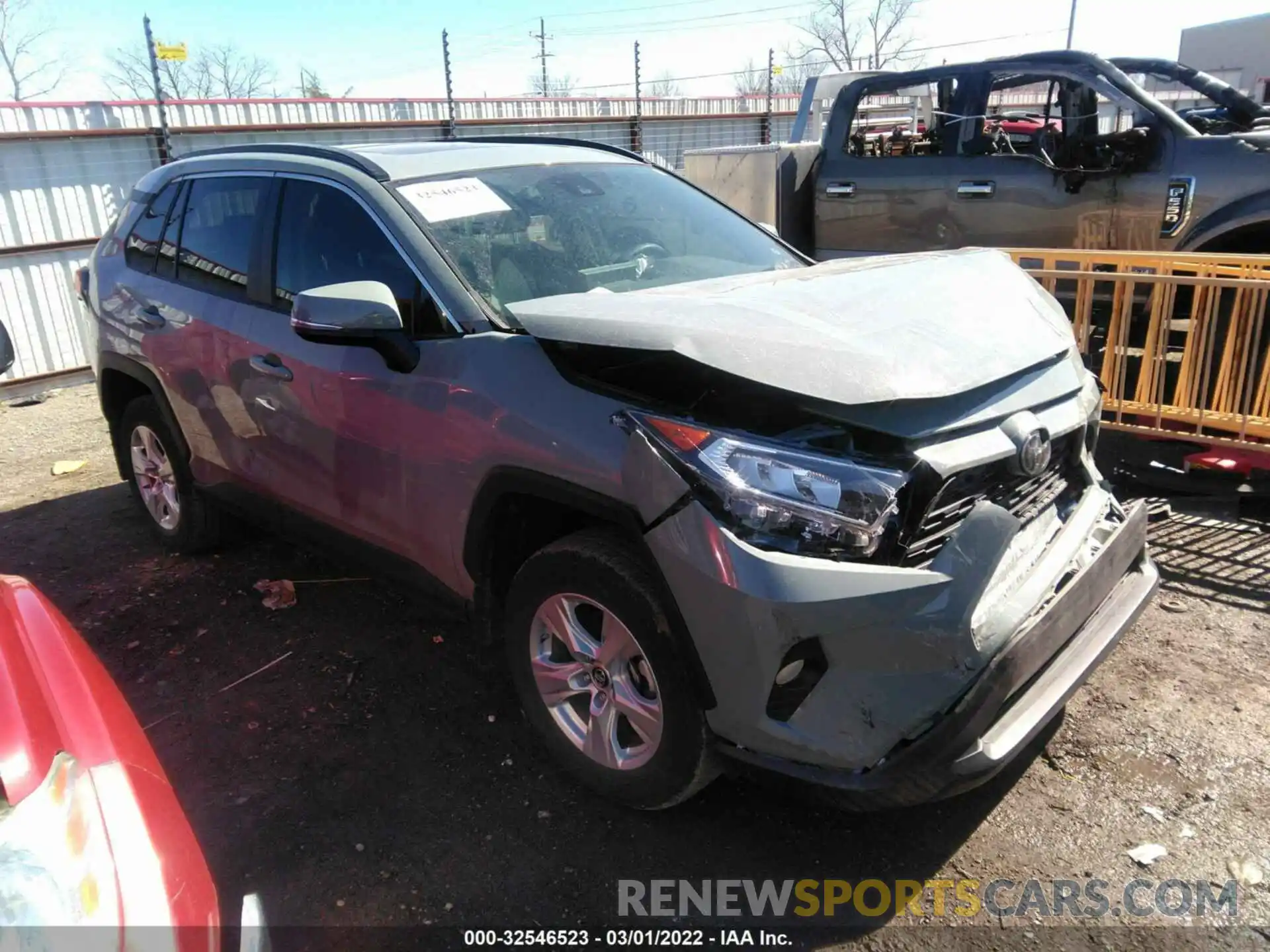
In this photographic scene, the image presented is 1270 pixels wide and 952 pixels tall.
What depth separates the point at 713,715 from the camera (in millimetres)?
2332

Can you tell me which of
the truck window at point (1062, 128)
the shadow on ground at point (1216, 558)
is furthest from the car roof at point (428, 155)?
the truck window at point (1062, 128)

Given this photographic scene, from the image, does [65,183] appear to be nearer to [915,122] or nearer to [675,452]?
[915,122]

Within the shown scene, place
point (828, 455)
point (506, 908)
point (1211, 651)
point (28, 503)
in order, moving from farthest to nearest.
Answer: point (28, 503), point (1211, 651), point (506, 908), point (828, 455)

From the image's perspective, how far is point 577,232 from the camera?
3.35 metres

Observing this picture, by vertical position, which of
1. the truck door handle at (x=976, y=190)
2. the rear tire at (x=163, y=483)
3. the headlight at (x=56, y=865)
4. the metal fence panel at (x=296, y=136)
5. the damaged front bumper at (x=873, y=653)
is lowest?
the rear tire at (x=163, y=483)

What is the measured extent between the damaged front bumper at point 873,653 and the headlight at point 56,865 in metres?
1.32

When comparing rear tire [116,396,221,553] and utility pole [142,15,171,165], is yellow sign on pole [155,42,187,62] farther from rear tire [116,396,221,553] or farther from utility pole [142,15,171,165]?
rear tire [116,396,221,553]

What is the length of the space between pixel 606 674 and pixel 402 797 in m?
0.85

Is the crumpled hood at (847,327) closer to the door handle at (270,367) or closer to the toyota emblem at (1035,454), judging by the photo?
the toyota emblem at (1035,454)

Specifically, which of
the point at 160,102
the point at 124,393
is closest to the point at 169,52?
the point at 160,102

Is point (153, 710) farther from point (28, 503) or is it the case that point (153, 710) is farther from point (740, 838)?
point (28, 503)

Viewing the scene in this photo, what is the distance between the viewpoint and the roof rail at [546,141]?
3.93 meters

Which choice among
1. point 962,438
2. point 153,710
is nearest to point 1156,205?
point 962,438

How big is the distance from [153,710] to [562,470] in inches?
81.7
